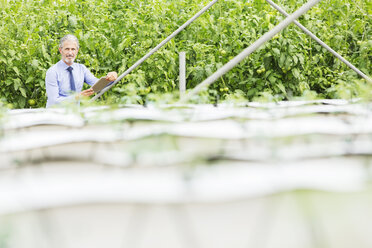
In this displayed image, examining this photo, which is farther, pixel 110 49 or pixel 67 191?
pixel 110 49

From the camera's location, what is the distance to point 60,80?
305 cm

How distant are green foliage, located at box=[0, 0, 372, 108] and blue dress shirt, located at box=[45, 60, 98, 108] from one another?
39 centimetres

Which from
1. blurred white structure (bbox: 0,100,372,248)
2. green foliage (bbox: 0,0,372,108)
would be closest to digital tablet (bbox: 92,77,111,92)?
green foliage (bbox: 0,0,372,108)

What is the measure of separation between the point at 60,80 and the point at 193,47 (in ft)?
3.87

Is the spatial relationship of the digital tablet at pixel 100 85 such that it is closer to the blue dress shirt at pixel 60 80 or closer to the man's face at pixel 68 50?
the blue dress shirt at pixel 60 80

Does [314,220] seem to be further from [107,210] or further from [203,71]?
[203,71]

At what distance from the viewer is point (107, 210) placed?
0.47m

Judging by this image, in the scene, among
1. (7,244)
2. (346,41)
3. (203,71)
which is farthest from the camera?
(346,41)

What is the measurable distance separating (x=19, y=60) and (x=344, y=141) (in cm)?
352

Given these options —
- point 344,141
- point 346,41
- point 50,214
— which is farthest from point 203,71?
point 50,214

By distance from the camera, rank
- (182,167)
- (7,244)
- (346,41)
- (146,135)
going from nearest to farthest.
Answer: (7,244) < (182,167) < (146,135) < (346,41)

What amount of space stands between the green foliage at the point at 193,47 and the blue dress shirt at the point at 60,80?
1.29 ft

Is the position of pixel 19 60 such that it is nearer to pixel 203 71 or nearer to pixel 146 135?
pixel 203 71

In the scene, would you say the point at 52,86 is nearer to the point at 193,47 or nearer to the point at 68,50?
the point at 68,50
